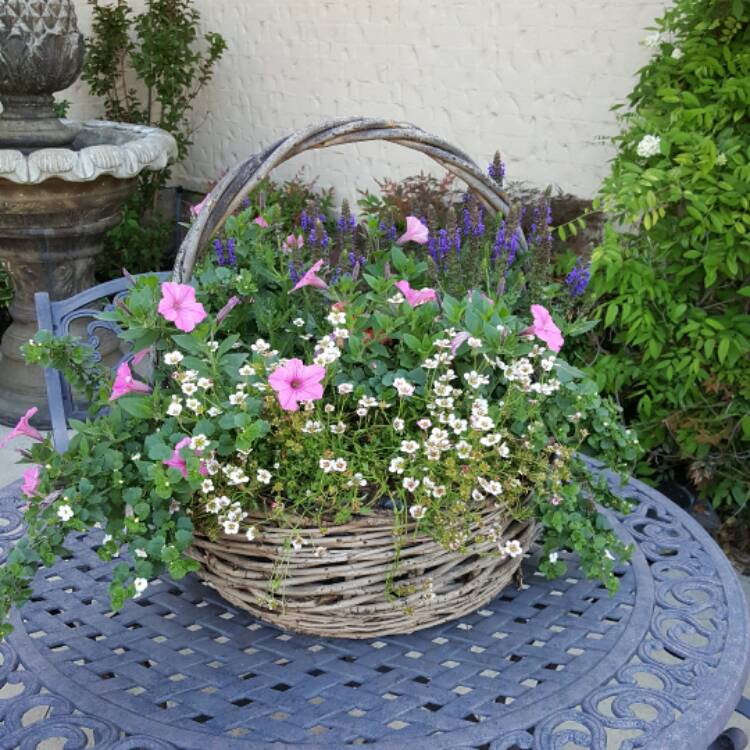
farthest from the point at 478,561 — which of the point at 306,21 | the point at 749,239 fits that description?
the point at 306,21

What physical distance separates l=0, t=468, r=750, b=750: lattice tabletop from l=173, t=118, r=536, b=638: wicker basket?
0.05 m

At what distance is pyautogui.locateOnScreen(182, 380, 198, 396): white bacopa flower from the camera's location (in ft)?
3.37

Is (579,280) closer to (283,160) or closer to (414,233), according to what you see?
(414,233)

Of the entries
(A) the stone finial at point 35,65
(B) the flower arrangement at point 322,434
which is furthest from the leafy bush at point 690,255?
(A) the stone finial at point 35,65

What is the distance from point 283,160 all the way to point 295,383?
370 mm

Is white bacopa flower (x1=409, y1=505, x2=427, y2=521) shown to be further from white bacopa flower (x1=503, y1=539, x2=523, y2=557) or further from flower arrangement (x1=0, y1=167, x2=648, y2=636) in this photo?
white bacopa flower (x1=503, y1=539, x2=523, y2=557)

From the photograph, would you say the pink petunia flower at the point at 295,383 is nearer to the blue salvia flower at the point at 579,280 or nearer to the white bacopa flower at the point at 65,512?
the white bacopa flower at the point at 65,512

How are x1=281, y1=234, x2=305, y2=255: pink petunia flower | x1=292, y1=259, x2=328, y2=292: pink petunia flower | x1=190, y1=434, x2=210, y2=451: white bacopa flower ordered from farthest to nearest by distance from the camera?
1. x1=281, y1=234, x2=305, y2=255: pink petunia flower
2. x1=292, y1=259, x2=328, y2=292: pink petunia flower
3. x1=190, y1=434, x2=210, y2=451: white bacopa flower

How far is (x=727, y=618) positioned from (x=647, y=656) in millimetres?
165

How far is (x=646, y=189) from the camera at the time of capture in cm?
261

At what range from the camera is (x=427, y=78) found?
13.6 feet

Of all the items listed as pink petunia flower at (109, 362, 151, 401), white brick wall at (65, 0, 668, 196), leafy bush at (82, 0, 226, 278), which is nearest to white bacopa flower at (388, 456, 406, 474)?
pink petunia flower at (109, 362, 151, 401)

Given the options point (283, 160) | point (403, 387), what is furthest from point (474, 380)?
point (283, 160)

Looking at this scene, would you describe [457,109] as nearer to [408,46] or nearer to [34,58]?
[408,46]
